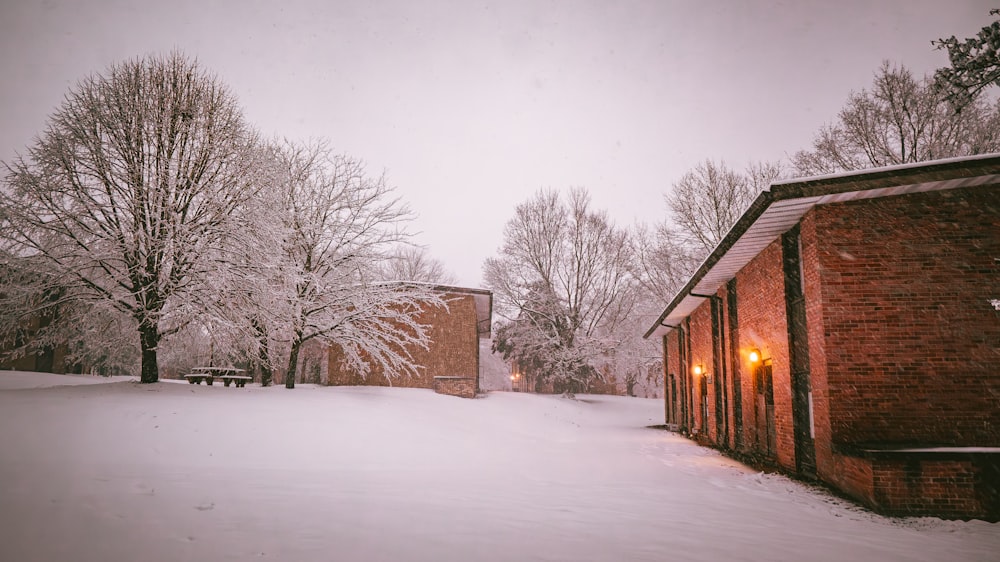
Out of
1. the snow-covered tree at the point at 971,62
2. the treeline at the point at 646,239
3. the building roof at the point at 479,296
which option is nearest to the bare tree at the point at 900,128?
the treeline at the point at 646,239

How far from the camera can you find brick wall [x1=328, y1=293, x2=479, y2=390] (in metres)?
23.7

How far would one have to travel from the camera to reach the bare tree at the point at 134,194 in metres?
11.2

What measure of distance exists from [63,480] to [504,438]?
1019cm

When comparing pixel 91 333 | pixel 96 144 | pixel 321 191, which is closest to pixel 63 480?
pixel 91 333

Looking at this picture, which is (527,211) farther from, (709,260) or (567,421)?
(709,260)

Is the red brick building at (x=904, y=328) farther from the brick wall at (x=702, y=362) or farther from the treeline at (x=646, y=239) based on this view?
the treeline at (x=646, y=239)

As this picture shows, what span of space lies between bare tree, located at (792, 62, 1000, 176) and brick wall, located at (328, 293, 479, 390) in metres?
15.8

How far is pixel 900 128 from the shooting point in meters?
19.9

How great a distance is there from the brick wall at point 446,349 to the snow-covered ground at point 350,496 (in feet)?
36.7

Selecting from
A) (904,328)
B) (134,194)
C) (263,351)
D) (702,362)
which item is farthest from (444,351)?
(904,328)

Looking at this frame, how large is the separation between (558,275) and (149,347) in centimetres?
2527

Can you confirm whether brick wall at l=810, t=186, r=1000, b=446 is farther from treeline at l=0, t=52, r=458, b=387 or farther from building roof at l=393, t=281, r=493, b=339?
building roof at l=393, t=281, r=493, b=339

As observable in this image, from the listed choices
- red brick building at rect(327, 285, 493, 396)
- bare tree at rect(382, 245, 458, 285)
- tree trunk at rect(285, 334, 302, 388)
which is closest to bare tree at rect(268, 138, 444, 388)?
tree trunk at rect(285, 334, 302, 388)

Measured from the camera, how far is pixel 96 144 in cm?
1162
